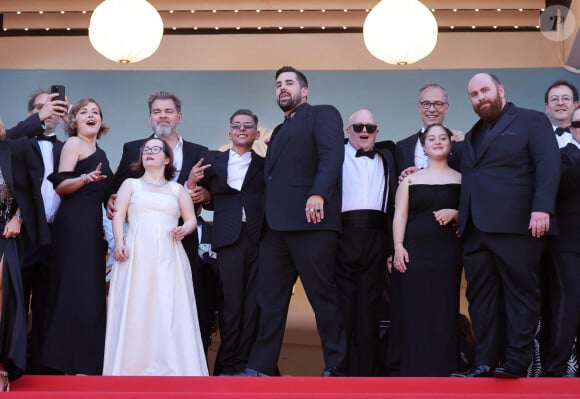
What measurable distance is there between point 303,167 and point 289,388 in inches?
45.2

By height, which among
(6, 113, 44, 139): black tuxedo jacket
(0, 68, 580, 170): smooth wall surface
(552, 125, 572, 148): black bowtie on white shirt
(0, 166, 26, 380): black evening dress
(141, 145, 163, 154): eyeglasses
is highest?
(0, 68, 580, 170): smooth wall surface

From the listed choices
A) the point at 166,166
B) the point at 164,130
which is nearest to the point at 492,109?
the point at 166,166

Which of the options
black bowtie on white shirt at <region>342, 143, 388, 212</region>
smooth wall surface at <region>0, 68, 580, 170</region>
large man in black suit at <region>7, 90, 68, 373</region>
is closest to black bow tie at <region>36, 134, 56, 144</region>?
large man in black suit at <region>7, 90, 68, 373</region>

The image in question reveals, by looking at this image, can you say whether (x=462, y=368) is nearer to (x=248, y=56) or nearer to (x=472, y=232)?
(x=472, y=232)

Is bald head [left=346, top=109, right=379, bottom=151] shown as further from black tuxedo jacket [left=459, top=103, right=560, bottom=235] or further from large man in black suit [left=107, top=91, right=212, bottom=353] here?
large man in black suit [left=107, top=91, right=212, bottom=353]

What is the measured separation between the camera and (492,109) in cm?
520

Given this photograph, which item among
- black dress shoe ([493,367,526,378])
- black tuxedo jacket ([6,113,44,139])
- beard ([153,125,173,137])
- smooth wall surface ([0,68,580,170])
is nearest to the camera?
black dress shoe ([493,367,526,378])

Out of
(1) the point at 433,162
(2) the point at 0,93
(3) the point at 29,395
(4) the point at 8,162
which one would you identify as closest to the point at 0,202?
(4) the point at 8,162

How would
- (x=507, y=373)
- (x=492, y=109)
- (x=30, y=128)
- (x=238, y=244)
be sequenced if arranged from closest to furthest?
(x=507, y=373), (x=492, y=109), (x=30, y=128), (x=238, y=244)

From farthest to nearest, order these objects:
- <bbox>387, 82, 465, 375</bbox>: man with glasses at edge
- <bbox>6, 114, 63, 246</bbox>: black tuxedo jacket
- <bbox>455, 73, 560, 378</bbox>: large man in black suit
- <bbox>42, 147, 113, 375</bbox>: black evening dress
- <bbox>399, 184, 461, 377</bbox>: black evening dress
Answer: <bbox>387, 82, 465, 375</bbox>: man with glasses at edge < <bbox>42, 147, 113, 375</bbox>: black evening dress < <bbox>399, 184, 461, 377</bbox>: black evening dress < <bbox>6, 114, 63, 246</bbox>: black tuxedo jacket < <bbox>455, 73, 560, 378</bbox>: large man in black suit

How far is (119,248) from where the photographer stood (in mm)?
5508

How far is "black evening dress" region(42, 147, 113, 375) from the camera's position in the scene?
5555mm

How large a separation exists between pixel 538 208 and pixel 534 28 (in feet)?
14.3

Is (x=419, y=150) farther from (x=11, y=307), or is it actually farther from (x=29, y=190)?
(x=11, y=307)
